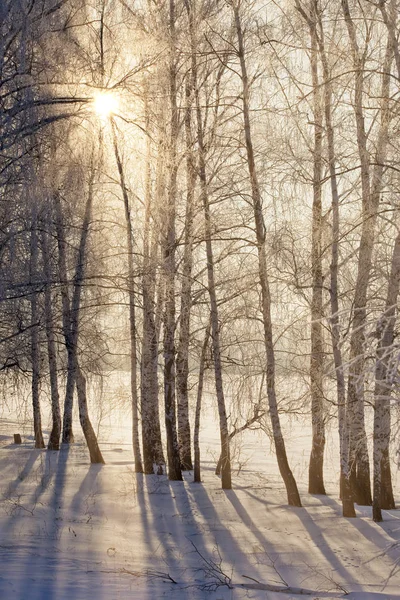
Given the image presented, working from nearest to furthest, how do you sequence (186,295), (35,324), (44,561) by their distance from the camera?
(44,561) < (35,324) < (186,295)

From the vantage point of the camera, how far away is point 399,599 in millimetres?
7191

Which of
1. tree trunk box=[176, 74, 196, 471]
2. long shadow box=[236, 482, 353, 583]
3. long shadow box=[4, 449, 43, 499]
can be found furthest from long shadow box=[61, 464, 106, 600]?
long shadow box=[236, 482, 353, 583]

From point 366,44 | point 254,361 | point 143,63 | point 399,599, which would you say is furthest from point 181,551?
point 366,44

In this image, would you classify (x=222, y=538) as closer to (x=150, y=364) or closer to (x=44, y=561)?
(x=44, y=561)

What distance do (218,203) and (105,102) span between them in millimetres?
5125

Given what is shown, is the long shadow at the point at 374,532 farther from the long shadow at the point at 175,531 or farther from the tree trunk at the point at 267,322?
the long shadow at the point at 175,531

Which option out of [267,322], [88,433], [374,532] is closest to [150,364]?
[88,433]

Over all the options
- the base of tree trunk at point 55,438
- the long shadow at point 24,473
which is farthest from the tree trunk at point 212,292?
the base of tree trunk at point 55,438

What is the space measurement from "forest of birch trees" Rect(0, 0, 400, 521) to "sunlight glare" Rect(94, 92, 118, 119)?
31mm

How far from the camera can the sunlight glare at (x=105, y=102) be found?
851 centimetres

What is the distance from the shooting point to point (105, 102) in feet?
28.0

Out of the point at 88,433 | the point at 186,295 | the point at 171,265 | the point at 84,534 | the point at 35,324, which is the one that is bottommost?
the point at 84,534

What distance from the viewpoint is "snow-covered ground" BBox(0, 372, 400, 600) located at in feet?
24.1

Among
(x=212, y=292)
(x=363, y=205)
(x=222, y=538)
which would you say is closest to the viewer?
(x=222, y=538)
